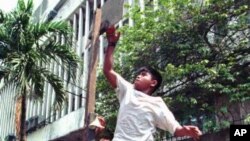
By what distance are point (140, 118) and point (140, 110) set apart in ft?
0.17

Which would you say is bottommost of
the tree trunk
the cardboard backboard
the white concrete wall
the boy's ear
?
the white concrete wall

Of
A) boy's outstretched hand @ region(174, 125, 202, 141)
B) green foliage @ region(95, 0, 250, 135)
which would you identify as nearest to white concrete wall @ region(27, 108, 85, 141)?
green foliage @ region(95, 0, 250, 135)

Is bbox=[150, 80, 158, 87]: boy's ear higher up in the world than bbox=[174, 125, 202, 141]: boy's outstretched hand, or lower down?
higher up

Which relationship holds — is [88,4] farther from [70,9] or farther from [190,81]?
[190,81]

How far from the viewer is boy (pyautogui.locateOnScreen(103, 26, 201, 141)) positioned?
2479mm

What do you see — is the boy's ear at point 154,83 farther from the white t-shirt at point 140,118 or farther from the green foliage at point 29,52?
the green foliage at point 29,52

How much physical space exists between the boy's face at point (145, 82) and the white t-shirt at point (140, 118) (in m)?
0.05

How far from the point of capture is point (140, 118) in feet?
8.32

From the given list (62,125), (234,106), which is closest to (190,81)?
(234,106)

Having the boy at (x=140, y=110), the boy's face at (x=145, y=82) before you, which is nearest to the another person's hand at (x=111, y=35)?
the boy at (x=140, y=110)

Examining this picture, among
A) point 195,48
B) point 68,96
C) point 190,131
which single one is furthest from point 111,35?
point 68,96

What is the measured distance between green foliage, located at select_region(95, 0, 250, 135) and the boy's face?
4683mm

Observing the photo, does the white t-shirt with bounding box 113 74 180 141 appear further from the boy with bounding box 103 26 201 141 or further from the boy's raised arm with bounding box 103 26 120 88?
the boy's raised arm with bounding box 103 26 120 88

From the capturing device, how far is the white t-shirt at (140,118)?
248cm
